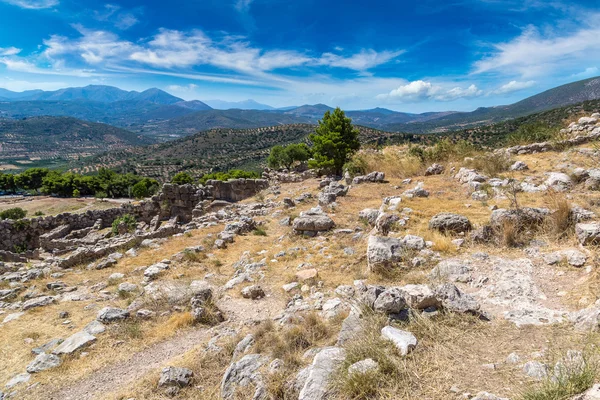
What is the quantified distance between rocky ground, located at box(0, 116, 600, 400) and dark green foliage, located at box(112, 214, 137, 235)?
736 centimetres

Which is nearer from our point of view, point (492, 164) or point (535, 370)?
point (535, 370)

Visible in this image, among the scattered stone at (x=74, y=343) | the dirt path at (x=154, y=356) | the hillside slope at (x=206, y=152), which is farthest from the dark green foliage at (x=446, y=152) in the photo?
the hillside slope at (x=206, y=152)

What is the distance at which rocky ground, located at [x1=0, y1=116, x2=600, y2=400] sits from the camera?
313 cm

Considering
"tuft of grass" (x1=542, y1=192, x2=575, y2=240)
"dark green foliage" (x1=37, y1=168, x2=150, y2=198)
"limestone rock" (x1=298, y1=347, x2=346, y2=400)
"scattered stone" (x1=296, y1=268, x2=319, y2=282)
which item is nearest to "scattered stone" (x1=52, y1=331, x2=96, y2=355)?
"scattered stone" (x1=296, y1=268, x2=319, y2=282)

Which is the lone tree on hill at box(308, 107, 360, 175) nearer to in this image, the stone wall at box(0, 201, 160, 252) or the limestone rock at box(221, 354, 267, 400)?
the stone wall at box(0, 201, 160, 252)

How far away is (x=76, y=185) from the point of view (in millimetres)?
60031

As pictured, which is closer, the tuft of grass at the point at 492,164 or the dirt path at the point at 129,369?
the dirt path at the point at 129,369

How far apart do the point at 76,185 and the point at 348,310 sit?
70.0 metres

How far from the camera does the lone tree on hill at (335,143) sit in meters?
21.8

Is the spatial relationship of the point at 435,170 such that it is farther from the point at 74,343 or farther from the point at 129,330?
the point at 74,343

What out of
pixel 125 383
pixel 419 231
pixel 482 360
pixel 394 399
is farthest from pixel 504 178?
pixel 125 383

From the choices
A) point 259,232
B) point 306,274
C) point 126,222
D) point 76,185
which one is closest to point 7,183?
point 76,185

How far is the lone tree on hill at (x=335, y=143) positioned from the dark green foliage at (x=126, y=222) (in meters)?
12.3

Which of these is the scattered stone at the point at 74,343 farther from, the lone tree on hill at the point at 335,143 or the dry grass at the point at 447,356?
the lone tree on hill at the point at 335,143
